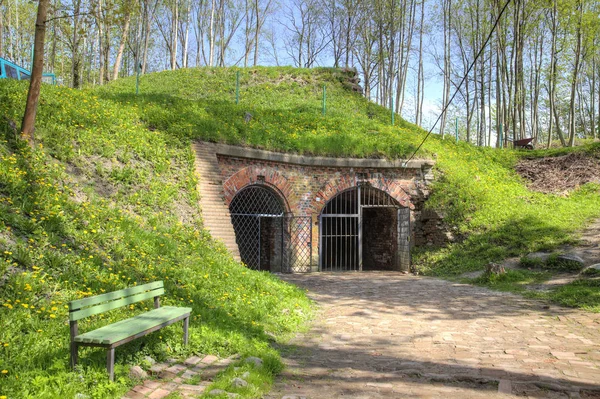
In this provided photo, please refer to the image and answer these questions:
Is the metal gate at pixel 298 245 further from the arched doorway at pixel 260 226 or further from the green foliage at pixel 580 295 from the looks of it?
the green foliage at pixel 580 295

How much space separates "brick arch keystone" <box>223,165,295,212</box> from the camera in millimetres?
11945

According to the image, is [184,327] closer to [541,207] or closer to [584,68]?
[541,207]

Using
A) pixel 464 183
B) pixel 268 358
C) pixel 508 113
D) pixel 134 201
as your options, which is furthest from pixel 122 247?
pixel 508 113

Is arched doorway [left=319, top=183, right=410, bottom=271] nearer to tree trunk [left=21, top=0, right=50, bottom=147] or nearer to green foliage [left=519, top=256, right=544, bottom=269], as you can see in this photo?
green foliage [left=519, top=256, right=544, bottom=269]

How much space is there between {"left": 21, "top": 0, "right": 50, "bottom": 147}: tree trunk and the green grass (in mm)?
355

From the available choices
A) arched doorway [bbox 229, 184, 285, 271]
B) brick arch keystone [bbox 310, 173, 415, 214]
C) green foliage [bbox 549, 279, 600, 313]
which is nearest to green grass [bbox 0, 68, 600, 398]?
green foliage [bbox 549, 279, 600, 313]

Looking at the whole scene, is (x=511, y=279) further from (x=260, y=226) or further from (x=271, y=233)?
(x=260, y=226)

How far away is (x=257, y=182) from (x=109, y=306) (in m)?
8.72

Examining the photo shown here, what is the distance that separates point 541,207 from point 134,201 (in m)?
12.1

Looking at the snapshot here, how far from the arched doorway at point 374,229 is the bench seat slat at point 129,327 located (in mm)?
9280

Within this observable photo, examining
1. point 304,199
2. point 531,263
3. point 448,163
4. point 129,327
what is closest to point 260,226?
point 304,199

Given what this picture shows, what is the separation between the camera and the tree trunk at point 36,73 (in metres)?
7.67

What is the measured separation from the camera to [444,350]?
5250mm

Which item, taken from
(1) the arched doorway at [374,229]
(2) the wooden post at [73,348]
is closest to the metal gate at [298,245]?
(1) the arched doorway at [374,229]
